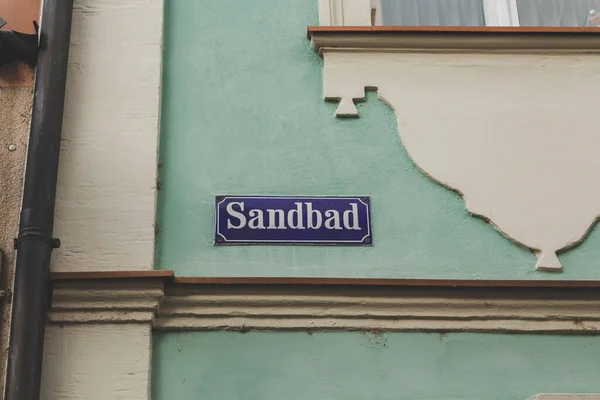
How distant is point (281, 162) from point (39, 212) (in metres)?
1.13

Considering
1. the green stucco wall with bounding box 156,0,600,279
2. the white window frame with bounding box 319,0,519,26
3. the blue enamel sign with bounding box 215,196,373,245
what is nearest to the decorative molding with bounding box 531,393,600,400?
the green stucco wall with bounding box 156,0,600,279

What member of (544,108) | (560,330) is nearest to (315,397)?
(560,330)

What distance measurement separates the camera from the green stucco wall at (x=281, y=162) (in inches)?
168

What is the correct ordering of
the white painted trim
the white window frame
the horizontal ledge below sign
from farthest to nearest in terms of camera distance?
the white painted trim < the white window frame < the horizontal ledge below sign

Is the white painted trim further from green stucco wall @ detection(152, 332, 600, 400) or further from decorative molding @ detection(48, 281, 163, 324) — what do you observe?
decorative molding @ detection(48, 281, 163, 324)

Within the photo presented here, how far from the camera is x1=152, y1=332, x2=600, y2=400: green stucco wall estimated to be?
13.1ft

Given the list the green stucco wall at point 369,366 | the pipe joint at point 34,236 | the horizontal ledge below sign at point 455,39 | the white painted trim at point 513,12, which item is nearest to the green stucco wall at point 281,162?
the horizontal ledge below sign at point 455,39

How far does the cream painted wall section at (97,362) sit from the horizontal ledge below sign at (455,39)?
5.69ft

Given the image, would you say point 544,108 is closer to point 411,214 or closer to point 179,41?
point 411,214

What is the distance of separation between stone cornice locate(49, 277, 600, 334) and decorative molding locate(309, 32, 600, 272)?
268 mm

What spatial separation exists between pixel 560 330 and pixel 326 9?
78.8 inches

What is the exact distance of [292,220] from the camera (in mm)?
4348

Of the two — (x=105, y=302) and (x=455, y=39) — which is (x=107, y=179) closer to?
(x=105, y=302)

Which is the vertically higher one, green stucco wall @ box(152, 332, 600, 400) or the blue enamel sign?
the blue enamel sign
